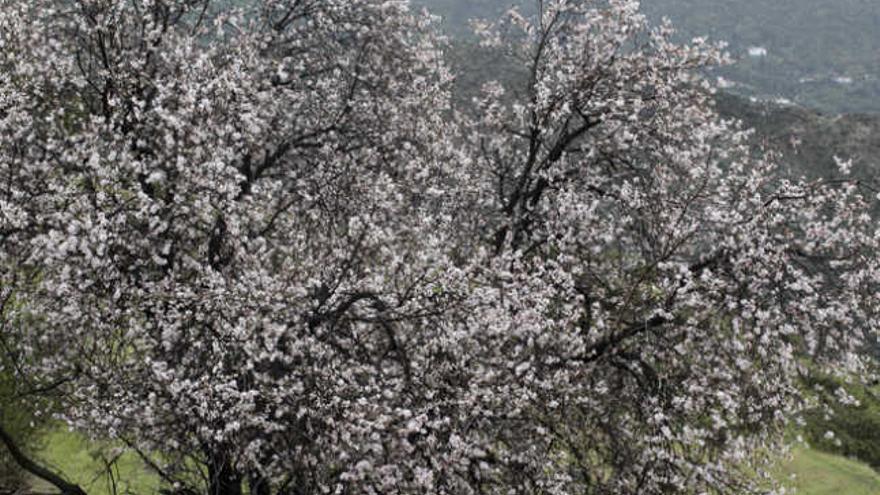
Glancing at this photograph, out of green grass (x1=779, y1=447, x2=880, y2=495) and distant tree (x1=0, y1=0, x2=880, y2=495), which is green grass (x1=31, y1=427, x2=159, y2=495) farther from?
green grass (x1=779, y1=447, x2=880, y2=495)

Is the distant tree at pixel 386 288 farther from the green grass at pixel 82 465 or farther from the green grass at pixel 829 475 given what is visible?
the green grass at pixel 829 475

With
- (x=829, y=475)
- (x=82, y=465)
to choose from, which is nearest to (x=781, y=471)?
(x=829, y=475)

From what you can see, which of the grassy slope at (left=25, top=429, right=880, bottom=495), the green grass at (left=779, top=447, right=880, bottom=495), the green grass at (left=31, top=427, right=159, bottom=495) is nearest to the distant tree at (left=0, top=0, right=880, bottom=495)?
the green grass at (left=31, top=427, right=159, bottom=495)

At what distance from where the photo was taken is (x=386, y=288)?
10.1 m

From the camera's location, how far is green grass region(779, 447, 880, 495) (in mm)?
20750

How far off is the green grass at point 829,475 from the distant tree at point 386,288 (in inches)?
419

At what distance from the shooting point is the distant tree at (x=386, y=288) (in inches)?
354

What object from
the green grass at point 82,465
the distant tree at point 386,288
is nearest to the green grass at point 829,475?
the distant tree at point 386,288

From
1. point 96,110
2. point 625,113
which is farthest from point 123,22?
point 625,113

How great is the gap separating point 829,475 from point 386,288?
16670 millimetres

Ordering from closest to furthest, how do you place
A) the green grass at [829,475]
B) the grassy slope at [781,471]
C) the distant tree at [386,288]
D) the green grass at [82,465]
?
the distant tree at [386,288], the green grass at [82,465], the grassy slope at [781,471], the green grass at [829,475]

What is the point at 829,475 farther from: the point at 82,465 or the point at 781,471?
the point at 82,465

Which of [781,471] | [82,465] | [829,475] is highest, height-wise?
[829,475]

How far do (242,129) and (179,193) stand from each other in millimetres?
2006
